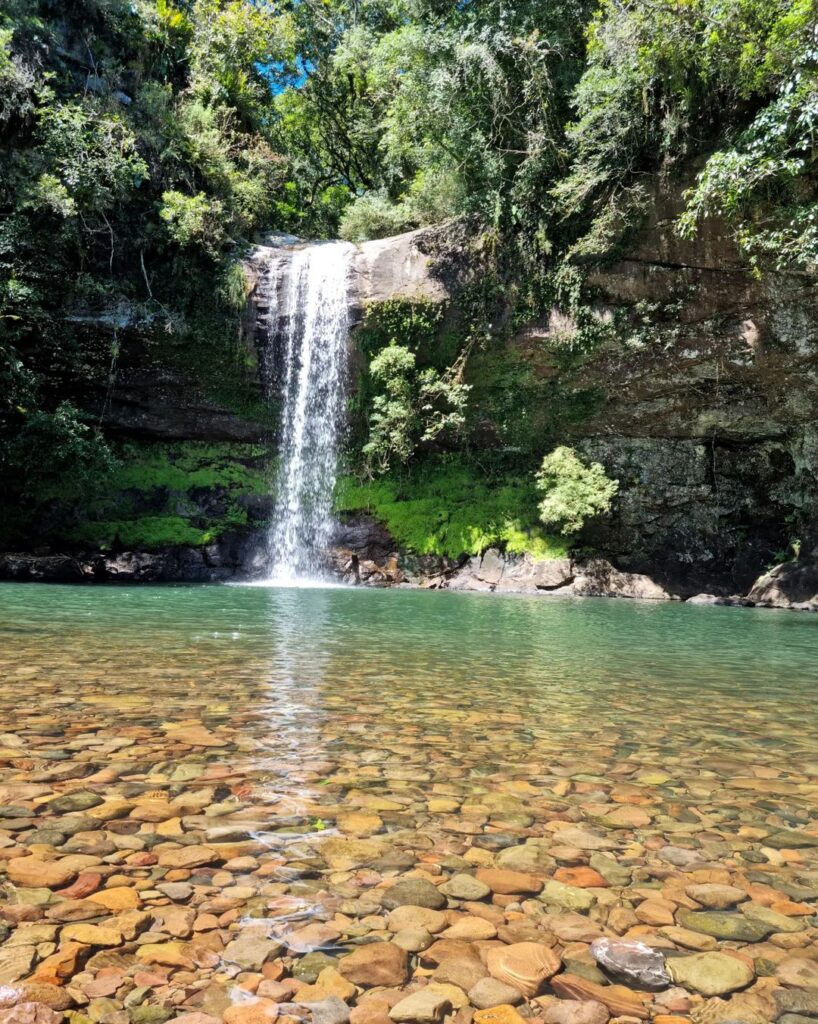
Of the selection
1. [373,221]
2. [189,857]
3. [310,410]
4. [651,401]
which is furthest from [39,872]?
[373,221]

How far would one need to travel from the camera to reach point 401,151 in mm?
20344

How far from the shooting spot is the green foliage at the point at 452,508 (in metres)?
17.2

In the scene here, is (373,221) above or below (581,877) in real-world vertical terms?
above

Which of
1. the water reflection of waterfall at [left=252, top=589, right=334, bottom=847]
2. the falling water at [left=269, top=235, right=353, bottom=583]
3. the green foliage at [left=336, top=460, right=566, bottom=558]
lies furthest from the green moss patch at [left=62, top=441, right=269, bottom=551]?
the water reflection of waterfall at [left=252, top=589, right=334, bottom=847]

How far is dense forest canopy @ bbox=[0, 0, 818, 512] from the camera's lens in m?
12.0

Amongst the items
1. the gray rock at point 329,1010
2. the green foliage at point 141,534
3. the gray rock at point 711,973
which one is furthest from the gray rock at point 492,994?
the green foliage at point 141,534

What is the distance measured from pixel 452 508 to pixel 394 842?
51.5ft

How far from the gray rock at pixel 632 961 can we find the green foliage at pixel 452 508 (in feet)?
49.7

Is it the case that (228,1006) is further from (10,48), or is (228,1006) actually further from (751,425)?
(10,48)

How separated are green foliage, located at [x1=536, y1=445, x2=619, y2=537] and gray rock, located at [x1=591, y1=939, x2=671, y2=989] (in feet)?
48.5

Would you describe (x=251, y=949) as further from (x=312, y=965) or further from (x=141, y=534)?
(x=141, y=534)

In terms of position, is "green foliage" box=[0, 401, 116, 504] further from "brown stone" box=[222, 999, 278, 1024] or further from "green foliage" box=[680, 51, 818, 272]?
"brown stone" box=[222, 999, 278, 1024]

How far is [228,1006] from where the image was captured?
147 centimetres

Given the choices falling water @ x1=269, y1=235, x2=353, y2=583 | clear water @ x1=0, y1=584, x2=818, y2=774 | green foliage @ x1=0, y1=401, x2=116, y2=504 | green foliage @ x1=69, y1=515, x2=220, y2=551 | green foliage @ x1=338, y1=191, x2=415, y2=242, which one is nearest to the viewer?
clear water @ x1=0, y1=584, x2=818, y2=774
